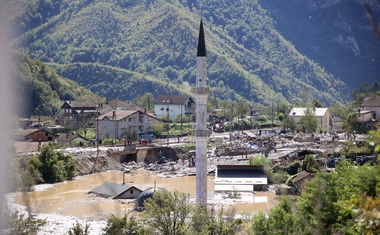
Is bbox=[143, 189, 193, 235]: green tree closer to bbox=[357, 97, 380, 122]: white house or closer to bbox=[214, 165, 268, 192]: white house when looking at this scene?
bbox=[214, 165, 268, 192]: white house

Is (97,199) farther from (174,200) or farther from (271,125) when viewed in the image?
(271,125)

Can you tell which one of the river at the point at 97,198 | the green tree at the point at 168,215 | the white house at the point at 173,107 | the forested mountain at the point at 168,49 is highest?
the forested mountain at the point at 168,49

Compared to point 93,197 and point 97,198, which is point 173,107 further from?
point 97,198

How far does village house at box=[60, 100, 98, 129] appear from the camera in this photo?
74.2 meters

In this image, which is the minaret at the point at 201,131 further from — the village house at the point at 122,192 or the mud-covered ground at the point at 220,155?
the mud-covered ground at the point at 220,155

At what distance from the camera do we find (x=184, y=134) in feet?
233

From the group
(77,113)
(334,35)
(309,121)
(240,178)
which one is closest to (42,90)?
(77,113)

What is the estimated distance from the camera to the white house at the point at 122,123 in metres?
65.9

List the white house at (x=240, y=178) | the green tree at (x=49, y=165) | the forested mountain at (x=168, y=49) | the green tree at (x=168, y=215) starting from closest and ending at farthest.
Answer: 1. the green tree at (x=168, y=215)
2. the white house at (x=240, y=178)
3. the green tree at (x=49, y=165)
4. the forested mountain at (x=168, y=49)

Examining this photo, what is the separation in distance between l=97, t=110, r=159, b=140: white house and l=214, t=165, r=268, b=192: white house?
22.2m

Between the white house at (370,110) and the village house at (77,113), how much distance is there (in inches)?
1077

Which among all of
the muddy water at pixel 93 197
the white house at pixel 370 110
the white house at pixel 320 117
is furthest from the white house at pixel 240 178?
the white house at pixel 320 117

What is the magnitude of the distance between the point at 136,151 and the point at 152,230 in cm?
3762

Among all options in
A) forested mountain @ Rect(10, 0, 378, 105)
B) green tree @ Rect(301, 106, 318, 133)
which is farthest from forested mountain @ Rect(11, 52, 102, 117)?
green tree @ Rect(301, 106, 318, 133)
